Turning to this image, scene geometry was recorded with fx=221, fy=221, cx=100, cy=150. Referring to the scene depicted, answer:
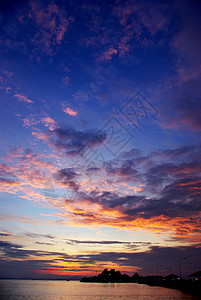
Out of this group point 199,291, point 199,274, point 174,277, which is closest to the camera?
point 199,291

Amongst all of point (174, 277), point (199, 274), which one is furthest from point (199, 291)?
point (174, 277)

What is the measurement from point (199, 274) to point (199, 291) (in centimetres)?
662

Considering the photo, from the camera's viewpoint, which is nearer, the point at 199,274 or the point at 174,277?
the point at 199,274

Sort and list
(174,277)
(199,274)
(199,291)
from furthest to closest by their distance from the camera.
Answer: (174,277), (199,274), (199,291)

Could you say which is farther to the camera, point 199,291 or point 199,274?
point 199,274

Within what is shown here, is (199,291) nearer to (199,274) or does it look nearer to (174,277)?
(199,274)

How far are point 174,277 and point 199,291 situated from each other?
289 feet

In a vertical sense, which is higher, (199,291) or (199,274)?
(199,274)

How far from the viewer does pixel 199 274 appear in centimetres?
7994

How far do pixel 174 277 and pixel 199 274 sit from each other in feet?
276

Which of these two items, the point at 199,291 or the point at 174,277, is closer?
the point at 199,291

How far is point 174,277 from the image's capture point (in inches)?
5950

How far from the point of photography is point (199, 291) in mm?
74375
